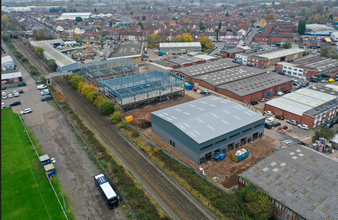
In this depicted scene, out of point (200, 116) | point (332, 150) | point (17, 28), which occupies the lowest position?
point (332, 150)

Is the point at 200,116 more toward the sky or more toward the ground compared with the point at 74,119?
more toward the sky

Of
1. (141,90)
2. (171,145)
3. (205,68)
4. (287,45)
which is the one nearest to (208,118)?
(171,145)

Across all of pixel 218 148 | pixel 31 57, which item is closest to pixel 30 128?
pixel 218 148

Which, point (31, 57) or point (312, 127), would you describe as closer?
point (312, 127)

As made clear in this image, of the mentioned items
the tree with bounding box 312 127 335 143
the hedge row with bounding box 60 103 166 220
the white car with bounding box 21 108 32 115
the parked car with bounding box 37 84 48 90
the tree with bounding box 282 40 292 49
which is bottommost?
the hedge row with bounding box 60 103 166 220

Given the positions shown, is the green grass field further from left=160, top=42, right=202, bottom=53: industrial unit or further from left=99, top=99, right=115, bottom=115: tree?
left=160, top=42, right=202, bottom=53: industrial unit

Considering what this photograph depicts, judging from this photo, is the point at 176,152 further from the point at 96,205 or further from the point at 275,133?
the point at 275,133

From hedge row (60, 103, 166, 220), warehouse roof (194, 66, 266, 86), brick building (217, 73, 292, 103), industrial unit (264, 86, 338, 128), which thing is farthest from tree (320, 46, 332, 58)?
hedge row (60, 103, 166, 220)
